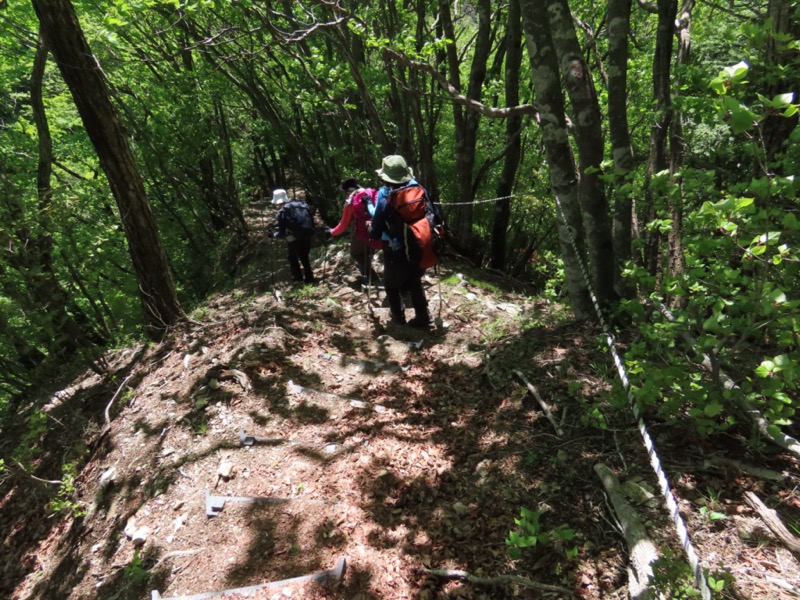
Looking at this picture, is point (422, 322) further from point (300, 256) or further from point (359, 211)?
point (300, 256)

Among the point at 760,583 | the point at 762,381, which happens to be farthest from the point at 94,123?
the point at 760,583

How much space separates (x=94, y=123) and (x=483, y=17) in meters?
6.89

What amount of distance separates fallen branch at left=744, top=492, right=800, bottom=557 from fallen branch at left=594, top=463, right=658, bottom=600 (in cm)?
57

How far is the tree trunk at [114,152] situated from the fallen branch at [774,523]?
7.17m

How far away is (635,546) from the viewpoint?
2.32 meters

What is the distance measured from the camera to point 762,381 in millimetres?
2068

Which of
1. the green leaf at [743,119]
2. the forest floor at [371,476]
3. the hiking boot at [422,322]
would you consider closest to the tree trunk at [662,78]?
the forest floor at [371,476]

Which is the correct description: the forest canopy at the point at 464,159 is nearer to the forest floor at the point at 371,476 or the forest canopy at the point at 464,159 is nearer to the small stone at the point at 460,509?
the forest floor at the point at 371,476

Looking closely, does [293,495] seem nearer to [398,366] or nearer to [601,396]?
[398,366]

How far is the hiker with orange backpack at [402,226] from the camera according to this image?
5.41 metres

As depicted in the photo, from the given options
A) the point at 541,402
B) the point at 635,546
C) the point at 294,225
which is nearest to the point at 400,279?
the point at 541,402

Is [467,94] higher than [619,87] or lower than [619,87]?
higher

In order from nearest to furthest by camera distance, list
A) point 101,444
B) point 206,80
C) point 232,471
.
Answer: point 232,471 → point 101,444 → point 206,80

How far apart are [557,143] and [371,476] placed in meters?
3.76
